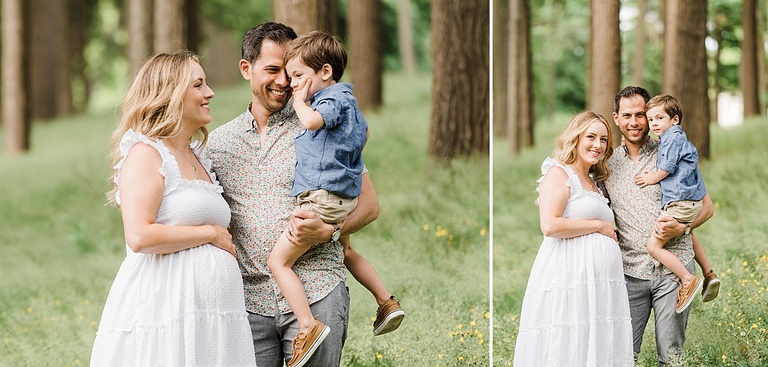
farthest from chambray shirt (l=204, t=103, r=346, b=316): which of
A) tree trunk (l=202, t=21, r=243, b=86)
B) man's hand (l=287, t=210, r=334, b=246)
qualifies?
tree trunk (l=202, t=21, r=243, b=86)

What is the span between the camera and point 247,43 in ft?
10.9

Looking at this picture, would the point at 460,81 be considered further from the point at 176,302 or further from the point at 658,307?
the point at 176,302

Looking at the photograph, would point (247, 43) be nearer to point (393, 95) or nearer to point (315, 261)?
point (315, 261)

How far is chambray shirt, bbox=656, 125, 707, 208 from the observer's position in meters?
4.08

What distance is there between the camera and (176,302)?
3.04 metres

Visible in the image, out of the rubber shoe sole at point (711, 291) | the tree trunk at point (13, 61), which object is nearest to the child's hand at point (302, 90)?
the rubber shoe sole at point (711, 291)

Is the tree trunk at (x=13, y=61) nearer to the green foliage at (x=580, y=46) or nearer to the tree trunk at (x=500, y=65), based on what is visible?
the tree trunk at (x=500, y=65)

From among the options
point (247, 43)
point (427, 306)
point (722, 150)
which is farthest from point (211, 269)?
point (722, 150)

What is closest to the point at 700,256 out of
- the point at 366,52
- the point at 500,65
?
the point at 500,65

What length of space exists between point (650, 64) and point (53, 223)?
237 inches

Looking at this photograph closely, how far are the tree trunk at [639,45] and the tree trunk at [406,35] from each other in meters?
9.19

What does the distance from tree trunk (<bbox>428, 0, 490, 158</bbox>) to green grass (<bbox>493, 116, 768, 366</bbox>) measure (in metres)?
1.40

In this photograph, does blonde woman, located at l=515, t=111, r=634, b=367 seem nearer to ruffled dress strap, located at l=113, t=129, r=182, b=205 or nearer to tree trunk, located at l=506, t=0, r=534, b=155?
ruffled dress strap, located at l=113, t=129, r=182, b=205

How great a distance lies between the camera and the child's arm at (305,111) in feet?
10.3
